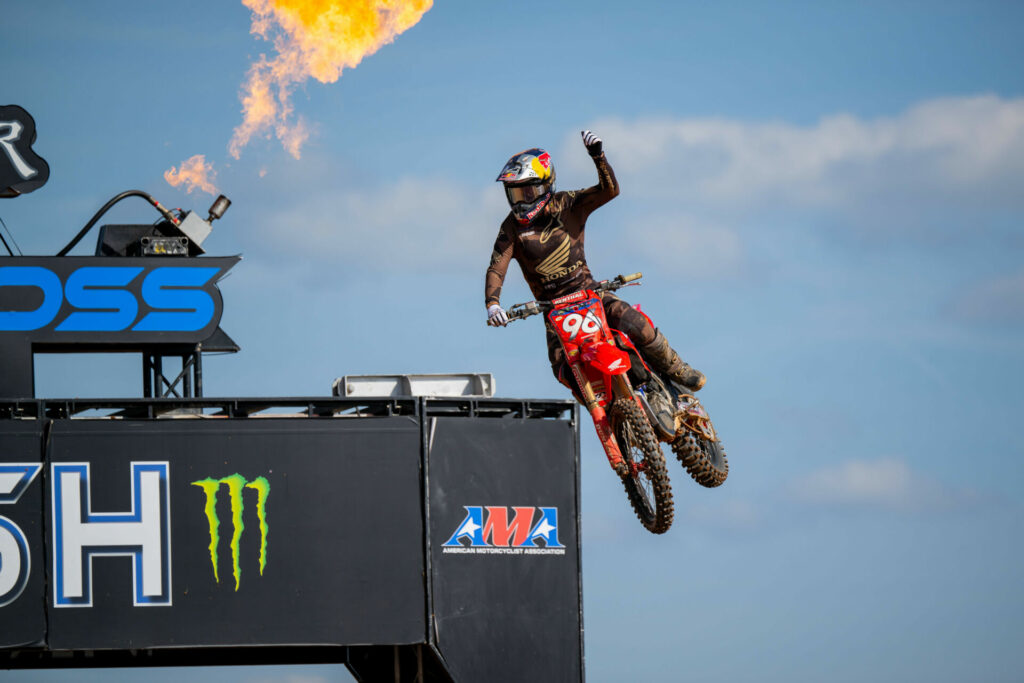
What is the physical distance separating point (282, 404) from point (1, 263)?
17.1ft

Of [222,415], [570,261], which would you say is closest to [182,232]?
[222,415]

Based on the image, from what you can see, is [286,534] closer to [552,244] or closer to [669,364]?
[552,244]

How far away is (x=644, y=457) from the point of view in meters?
26.1

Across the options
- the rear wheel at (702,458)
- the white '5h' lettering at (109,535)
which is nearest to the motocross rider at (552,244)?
the rear wheel at (702,458)

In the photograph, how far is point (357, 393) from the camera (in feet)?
89.2

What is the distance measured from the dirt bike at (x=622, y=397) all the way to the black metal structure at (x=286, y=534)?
1.49 meters

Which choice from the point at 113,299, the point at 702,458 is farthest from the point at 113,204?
the point at 702,458

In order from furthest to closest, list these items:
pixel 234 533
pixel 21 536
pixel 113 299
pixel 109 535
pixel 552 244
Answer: pixel 113 299 → pixel 552 244 → pixel 234 533 → pixel 109 535 → pixel 21 536

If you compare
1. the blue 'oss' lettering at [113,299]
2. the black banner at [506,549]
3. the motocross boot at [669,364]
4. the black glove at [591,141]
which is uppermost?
the black glove at [591,141]

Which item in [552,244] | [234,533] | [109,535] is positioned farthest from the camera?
[552,244]

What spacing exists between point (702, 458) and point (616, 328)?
8.22 ft

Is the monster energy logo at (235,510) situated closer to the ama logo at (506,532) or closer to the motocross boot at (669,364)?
the ama logo at (506,532)

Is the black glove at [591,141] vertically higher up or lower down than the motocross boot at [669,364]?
higher up

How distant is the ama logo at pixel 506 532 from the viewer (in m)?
26.6
